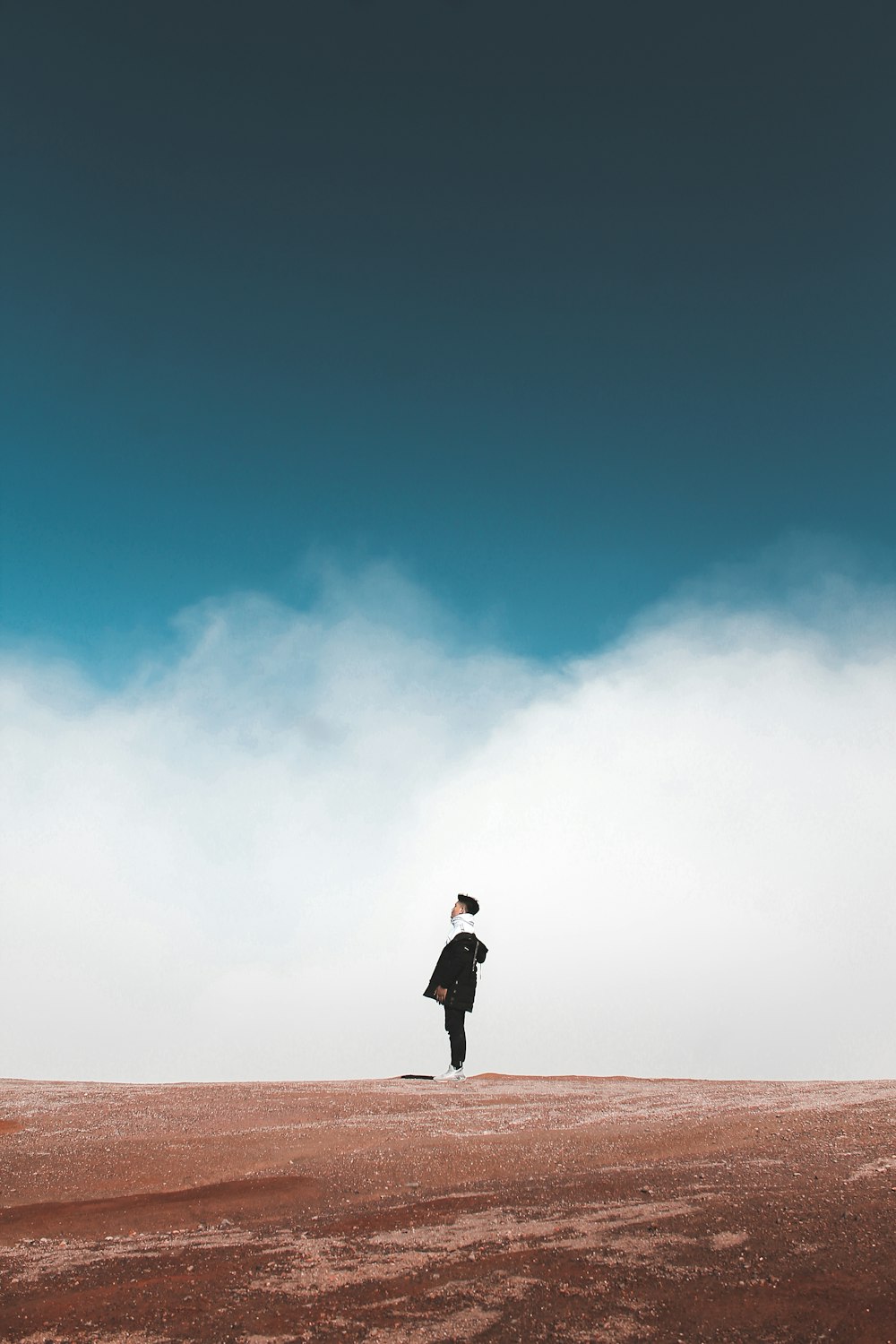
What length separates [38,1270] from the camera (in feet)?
15.4

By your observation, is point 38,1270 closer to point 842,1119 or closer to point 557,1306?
point 557,1306

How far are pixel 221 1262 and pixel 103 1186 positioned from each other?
2963 millimetres

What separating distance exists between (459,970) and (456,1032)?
0.98 m

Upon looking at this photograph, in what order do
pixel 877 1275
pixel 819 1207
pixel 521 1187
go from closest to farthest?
1. pixel 877 1275
2. pixel 819 1207
3. pixel 521 1187

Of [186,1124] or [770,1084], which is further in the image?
[770,1084]

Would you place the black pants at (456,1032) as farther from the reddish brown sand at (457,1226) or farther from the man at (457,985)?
the reddish brown sand at (457,1226)

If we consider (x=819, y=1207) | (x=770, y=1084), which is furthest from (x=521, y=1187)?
(x=770, y=1084)

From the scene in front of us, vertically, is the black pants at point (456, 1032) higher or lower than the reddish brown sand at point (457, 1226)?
higher

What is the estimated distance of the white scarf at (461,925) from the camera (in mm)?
15047

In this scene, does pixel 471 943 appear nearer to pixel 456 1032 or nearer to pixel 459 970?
pixel 459 970

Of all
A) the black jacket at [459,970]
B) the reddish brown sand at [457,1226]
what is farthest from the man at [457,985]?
the reddish brown sand at [457,1226]

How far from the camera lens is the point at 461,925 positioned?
1521cm

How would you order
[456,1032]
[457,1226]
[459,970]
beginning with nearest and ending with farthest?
1. [457,1226]
2. [456,1032]
3. [459,970]

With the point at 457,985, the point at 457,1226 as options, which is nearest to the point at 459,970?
the point at 457,985
